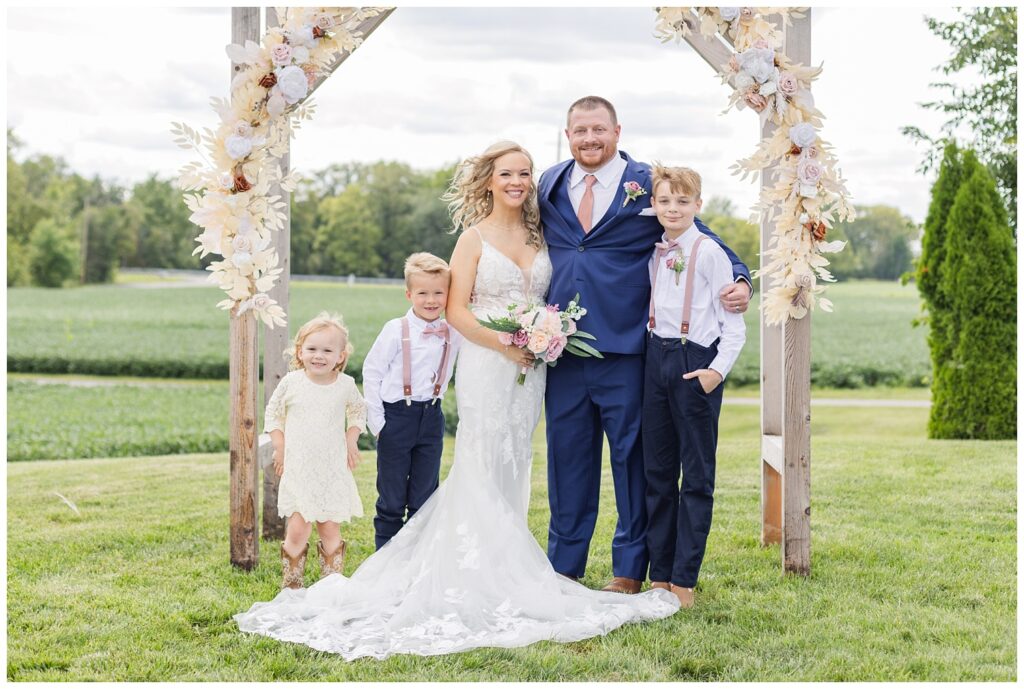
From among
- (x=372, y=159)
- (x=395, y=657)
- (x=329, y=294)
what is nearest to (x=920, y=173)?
(x=395, y=657)

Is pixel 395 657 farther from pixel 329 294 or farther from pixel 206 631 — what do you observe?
pixel 329 294

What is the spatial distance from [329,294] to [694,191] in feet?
98.6

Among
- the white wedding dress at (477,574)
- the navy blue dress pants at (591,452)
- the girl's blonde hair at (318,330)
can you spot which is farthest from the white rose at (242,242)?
the navy blue dress pants at (591,452)

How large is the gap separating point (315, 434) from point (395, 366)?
465 mm

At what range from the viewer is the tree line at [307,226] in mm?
32125

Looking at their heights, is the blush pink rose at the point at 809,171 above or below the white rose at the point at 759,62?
below

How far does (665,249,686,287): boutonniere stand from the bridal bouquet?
0.41m

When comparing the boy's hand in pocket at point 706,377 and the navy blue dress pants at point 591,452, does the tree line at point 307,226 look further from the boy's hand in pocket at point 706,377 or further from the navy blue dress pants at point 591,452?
the boy's hand in pocket at point 706,377

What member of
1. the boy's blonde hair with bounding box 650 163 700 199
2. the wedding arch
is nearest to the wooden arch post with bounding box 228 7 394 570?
the wedding arch

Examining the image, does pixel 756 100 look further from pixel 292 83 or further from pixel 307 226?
pixel 307 226

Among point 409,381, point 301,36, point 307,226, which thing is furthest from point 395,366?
point 307,226

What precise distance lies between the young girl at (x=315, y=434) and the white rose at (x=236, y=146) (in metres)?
0.80

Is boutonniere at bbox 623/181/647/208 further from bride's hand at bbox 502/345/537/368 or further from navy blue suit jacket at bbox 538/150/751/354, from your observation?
bride's hand at bbox 502/345/537/368

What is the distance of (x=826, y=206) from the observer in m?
4.67
